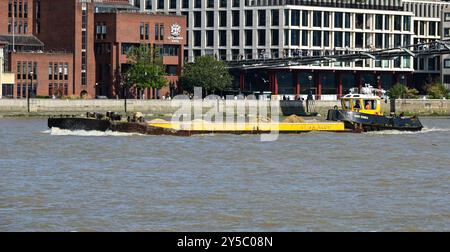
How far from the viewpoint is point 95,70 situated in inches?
6521

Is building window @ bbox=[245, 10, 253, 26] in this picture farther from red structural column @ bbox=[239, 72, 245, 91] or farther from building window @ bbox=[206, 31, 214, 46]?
red structural column @ bbox=[239, 72, 245, 91]

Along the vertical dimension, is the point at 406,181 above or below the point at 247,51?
below

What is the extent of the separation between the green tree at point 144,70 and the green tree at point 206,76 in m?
4.84

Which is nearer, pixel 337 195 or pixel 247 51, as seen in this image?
pixel 337 195

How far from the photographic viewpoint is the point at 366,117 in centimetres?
10050

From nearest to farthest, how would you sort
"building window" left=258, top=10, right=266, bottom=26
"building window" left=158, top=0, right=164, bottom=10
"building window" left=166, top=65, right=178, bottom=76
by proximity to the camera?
"building window" left=166, top=65, right=178, bottom=76, "building window" left=258, top=10, right=266, bottom=26, "building window" left=158, top=0, right=164, bottom=10

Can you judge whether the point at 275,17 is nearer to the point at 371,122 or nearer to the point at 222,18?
the point at 222,18

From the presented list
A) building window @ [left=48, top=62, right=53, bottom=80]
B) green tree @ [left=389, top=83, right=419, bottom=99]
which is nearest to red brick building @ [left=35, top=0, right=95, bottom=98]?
building window @ [left=48, top=62, right=53, bottom=80]

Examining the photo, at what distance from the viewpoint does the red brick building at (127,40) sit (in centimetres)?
16375

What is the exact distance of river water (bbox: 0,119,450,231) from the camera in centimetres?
4291

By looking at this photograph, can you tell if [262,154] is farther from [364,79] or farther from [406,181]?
[364,79]

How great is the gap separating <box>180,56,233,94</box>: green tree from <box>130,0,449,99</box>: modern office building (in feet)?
46.5
